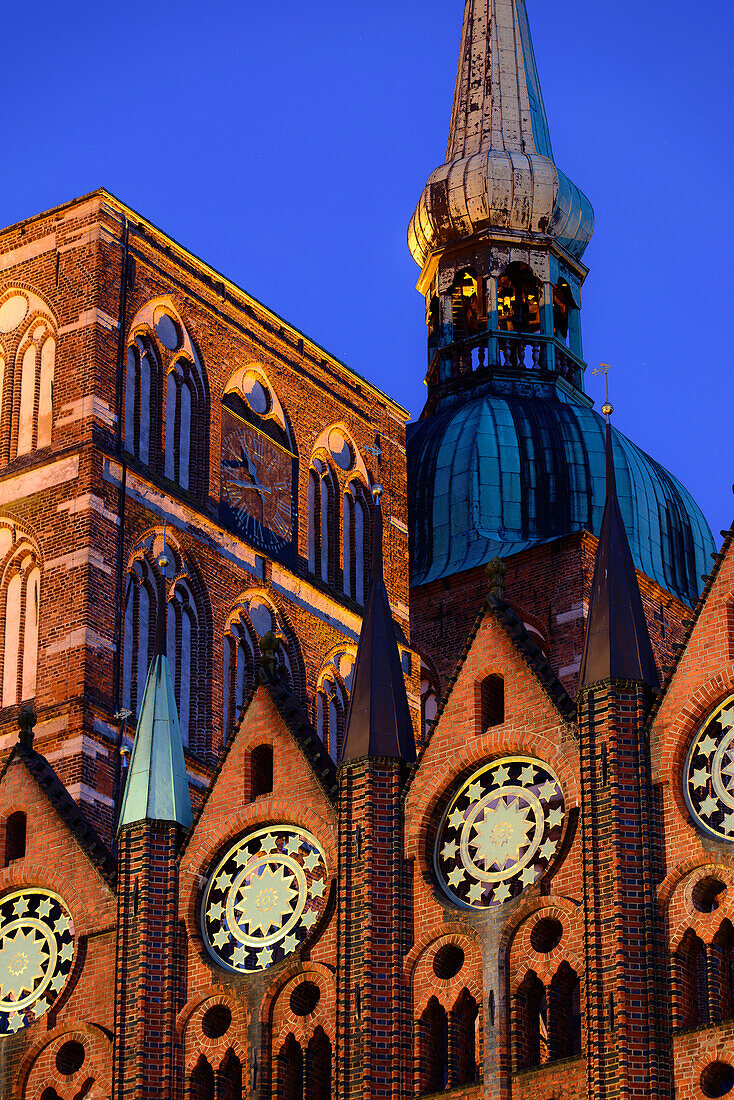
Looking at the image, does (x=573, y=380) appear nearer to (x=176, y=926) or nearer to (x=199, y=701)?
(x=199, y=701)

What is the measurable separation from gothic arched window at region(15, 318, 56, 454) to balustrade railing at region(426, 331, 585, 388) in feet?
37.0

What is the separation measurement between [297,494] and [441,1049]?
14.1 metres

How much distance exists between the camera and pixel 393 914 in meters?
33.1

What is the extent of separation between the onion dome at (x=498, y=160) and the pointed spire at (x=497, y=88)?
0.06 ft

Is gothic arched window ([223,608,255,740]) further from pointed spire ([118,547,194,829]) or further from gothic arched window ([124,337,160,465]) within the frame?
pointed spire ([118,547,194,829])

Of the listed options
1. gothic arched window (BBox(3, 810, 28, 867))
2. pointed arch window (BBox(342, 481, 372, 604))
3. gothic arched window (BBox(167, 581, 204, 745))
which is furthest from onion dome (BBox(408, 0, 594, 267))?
gothic arched window (BBox(3, 810, 28, 867))

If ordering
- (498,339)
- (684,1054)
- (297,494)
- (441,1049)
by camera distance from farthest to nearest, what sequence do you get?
(498,339) < (297,494) < (441,1049) < (684,1054)

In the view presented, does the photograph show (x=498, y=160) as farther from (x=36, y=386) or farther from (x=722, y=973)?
(x=722, y=973)

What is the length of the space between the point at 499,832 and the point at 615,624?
2.61 meters

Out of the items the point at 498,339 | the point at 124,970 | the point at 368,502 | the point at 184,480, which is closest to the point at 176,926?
the point at 124,970

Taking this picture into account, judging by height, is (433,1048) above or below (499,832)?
below

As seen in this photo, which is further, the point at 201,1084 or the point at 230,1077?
the point at 201,1084

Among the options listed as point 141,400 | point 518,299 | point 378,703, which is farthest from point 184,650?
point 518,299

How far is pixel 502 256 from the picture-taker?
5400 centimetres
